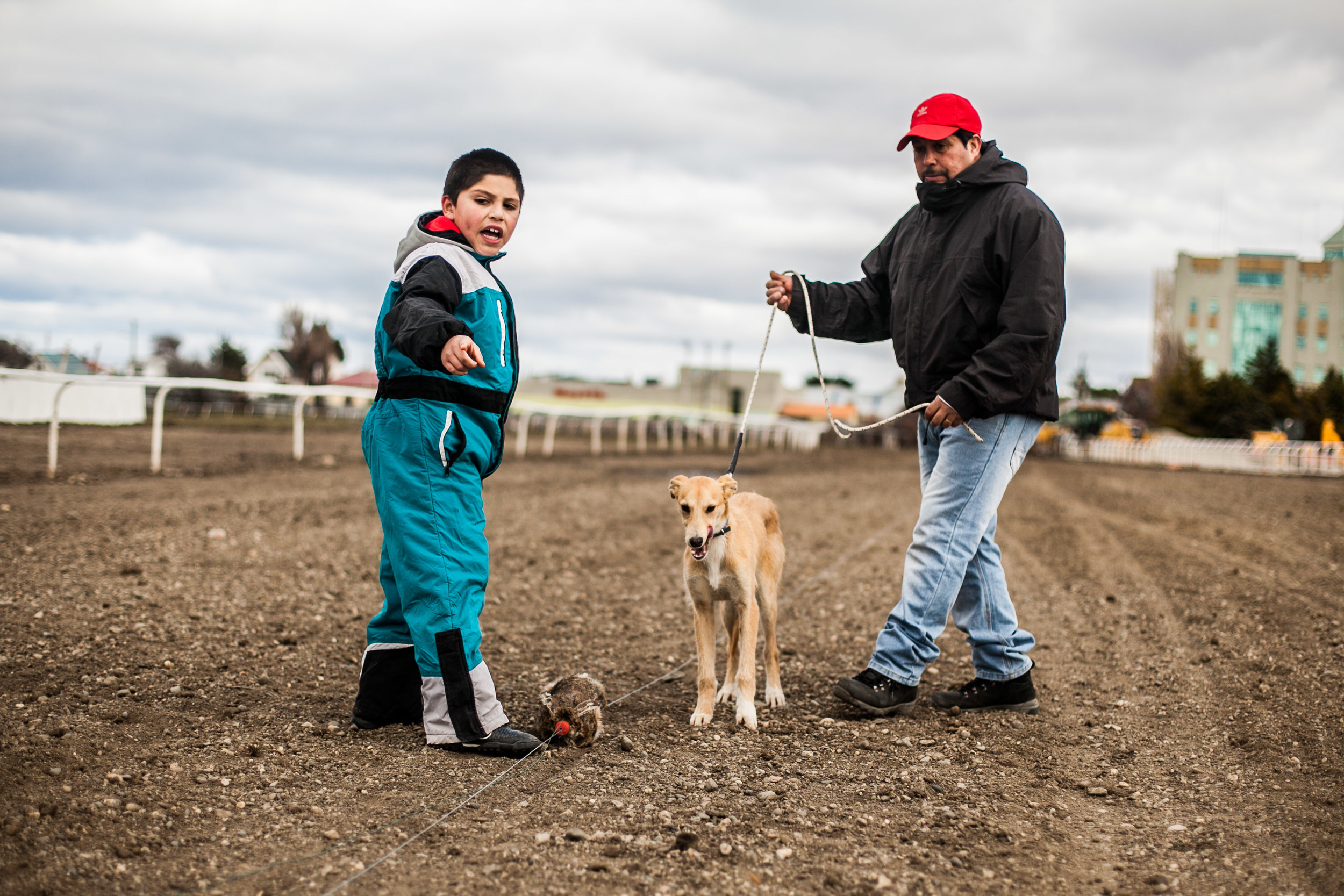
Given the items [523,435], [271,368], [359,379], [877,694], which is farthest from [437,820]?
[359,379]

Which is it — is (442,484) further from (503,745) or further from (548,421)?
(548,421)

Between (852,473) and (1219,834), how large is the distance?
76.6ft

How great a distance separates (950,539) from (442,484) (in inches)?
90.3

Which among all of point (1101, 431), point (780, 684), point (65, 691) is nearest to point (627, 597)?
point (780, 684)

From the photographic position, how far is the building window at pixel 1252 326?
8169 cm

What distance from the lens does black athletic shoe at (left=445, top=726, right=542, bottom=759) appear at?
3.76m

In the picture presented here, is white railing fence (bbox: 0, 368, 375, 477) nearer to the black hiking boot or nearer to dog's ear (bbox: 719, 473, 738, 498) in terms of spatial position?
dog's ear (bbox: 719, 473, 738, 498)

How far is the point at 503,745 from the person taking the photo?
376cm

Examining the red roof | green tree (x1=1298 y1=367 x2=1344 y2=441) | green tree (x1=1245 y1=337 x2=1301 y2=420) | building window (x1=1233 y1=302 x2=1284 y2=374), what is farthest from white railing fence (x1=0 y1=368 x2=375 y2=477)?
building window (x1=1233 y1=302 x2=1284 y2=374)

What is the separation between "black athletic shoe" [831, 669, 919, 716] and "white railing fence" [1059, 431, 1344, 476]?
33066 millimetres

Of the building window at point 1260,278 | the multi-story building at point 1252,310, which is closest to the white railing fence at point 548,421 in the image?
the multi-story building at point 1252,310

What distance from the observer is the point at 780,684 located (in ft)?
16.5

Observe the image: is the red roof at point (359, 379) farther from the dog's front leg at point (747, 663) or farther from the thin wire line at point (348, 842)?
the thin wire line at point (348, 842)

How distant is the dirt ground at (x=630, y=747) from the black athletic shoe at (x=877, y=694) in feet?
0.31
